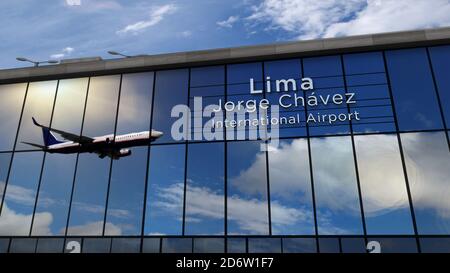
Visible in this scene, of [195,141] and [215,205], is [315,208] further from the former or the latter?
[195,141]

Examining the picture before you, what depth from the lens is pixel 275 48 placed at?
21719mm

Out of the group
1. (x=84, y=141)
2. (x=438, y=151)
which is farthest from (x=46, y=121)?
(x=438, y=151)

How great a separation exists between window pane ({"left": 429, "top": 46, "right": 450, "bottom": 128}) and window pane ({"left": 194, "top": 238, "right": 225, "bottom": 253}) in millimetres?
11994

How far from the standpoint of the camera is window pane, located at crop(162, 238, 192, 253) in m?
18.7

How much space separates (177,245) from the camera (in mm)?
18781

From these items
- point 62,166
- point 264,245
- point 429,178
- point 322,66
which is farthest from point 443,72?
point 62,166

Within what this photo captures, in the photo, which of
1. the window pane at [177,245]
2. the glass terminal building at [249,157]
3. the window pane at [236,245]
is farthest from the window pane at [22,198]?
→ the window pane at [236,245]

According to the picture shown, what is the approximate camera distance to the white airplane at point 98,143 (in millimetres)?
21219

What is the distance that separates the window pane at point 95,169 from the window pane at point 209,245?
394 centimetres

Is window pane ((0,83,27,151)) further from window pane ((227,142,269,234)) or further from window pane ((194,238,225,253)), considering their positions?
window pane ((227,142,269,234))

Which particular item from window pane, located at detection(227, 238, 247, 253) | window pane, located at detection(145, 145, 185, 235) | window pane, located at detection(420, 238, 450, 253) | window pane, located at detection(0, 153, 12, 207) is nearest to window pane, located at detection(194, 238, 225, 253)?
window pane, located at detection(227, 238, 247, 253)

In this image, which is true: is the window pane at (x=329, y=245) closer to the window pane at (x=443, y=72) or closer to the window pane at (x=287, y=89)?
the window pane at (x=287, y=89)

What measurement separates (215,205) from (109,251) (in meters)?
5.51
